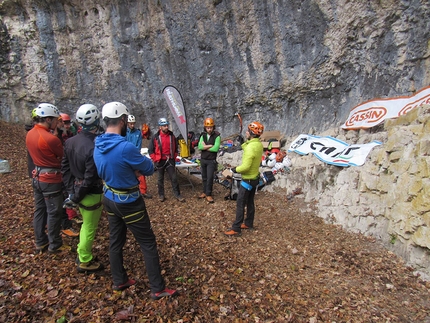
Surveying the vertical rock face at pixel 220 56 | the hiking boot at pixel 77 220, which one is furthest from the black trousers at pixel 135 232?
the vertical rock face at pixel 220 56

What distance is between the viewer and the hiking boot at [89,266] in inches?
134

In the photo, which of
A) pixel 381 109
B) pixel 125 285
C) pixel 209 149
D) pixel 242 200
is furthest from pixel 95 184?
pixel 381 109

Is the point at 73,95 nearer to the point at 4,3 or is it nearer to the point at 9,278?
the point at 4,3

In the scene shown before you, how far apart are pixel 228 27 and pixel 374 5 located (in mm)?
6233

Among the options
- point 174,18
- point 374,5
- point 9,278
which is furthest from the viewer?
point 174,18

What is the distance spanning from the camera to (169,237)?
5.00 meters

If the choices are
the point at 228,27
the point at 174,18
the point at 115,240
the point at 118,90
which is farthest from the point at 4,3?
the point at 115,240

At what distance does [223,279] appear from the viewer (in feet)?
12.4

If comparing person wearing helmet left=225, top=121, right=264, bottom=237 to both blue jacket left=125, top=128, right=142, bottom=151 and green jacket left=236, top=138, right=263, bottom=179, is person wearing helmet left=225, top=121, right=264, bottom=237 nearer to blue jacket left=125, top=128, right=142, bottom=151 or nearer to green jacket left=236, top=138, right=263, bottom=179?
green jacket left=236, top=138, right=263, bottom=179

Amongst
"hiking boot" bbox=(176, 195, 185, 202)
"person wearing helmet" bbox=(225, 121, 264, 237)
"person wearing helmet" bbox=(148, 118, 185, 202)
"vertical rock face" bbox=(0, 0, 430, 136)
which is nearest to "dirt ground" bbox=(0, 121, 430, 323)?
"person wearing helmet" bbox=(225, 121, 264, 237)

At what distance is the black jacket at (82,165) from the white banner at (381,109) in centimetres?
832

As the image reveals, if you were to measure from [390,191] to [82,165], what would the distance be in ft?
18.2

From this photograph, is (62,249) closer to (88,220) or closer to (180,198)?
(88,220)

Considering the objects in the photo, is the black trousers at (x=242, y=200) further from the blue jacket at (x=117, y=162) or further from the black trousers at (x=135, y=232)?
the blue jacket at (x=117, y=162)
